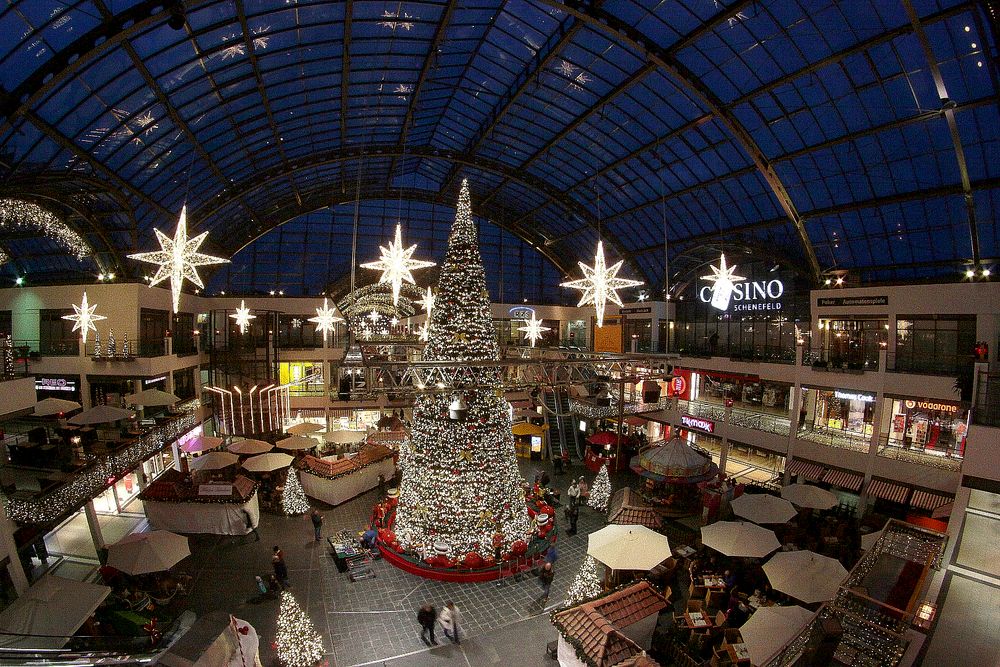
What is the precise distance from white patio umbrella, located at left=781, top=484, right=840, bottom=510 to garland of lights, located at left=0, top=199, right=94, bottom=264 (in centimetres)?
2672

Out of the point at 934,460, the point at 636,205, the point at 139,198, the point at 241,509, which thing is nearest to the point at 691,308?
the point at 636,205

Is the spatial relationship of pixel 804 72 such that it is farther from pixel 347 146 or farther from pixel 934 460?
pixel 347 146

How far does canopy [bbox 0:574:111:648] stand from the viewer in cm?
814

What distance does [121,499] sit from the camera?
680 inches

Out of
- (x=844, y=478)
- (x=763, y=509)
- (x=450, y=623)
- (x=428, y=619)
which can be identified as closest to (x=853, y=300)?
(x=844, y=478)

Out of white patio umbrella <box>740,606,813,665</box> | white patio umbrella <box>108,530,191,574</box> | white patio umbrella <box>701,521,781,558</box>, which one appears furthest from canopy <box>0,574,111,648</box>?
white patio umbrella <box>701,521,781,558</box>

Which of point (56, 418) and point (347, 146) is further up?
point (347, 146)

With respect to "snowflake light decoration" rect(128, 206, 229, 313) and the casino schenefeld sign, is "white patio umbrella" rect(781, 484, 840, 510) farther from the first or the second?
"snowflake light decoration" rect(128, 206, 229, 313)

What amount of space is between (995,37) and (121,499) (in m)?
32.0

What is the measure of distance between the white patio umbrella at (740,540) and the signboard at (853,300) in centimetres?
1188

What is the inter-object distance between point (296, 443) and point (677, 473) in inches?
641

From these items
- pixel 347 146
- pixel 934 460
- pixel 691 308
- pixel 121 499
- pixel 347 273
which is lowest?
pixel 121 499

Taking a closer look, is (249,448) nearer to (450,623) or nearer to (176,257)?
(176,257)

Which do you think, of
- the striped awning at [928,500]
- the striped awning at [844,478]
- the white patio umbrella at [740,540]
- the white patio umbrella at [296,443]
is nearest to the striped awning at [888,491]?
the striped awning at [928,500]
